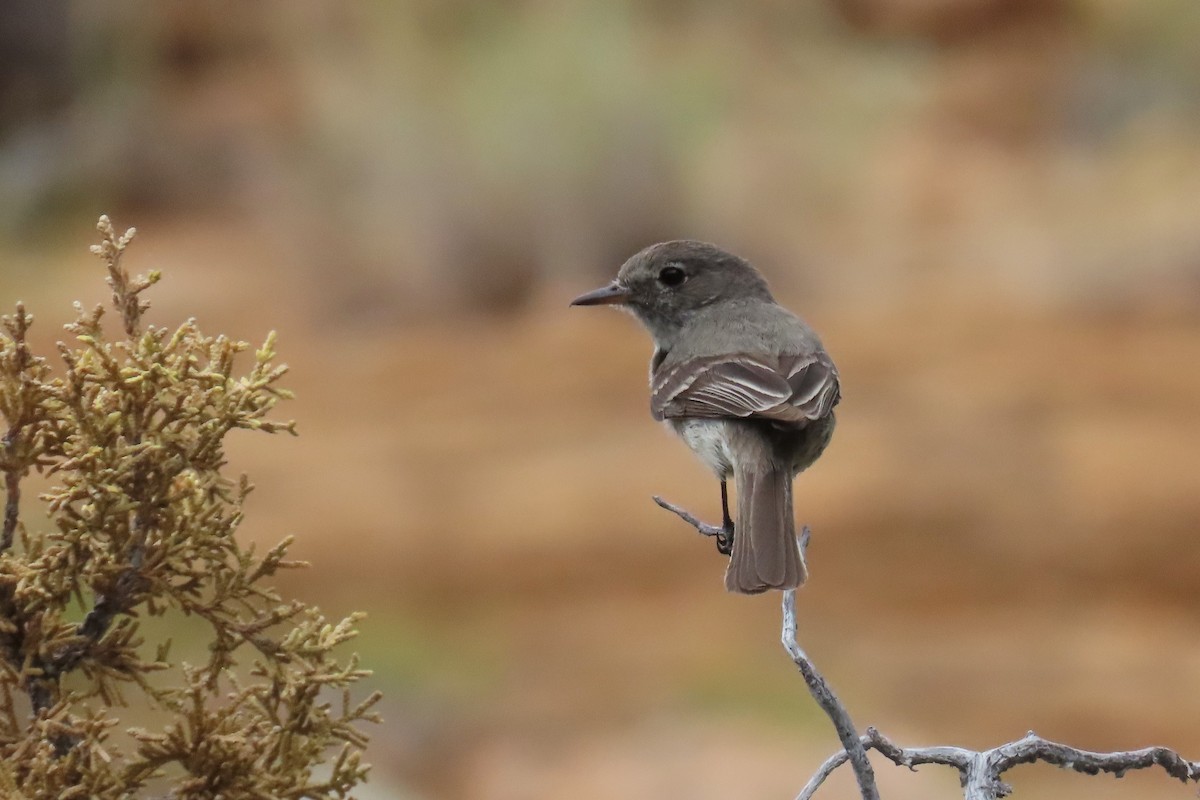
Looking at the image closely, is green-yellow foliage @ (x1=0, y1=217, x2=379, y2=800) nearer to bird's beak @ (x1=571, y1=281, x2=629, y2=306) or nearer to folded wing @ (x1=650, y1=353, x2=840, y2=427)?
folded wing @ (x1=650, y1=353, x2=840, y2=427)

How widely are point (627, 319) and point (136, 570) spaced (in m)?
5.13

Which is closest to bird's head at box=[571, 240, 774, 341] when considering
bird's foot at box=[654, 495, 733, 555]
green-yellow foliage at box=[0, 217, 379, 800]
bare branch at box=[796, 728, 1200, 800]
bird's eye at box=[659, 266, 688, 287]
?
bird's eye at box=[659, 266, 688, 287]

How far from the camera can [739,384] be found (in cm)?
247

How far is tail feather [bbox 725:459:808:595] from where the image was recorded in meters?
1.96

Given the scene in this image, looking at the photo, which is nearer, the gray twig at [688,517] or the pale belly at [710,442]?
the gray twig at [688,517]

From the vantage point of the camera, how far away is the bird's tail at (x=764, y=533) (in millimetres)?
1958

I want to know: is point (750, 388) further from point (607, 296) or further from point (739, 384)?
point (607, 296)

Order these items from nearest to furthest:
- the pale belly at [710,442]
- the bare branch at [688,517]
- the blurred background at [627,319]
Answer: the bare branch at [688,517] → the pale belly at [710,442] → the blurred background at [627,319]

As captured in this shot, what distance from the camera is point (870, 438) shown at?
256 inches

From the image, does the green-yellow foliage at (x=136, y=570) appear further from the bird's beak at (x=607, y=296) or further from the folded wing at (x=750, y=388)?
→ the bird's beak at (x=607, y=296)

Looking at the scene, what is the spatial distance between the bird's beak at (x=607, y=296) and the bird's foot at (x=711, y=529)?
19.0 inches

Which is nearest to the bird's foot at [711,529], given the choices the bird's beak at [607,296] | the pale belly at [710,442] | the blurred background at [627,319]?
the pale belly at [710,442]

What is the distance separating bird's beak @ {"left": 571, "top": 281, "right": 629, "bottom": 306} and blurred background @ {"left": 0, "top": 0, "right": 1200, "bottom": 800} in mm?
3362

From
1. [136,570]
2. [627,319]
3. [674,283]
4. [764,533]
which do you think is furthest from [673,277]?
[627,319]
